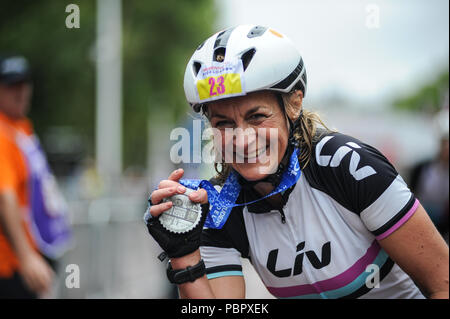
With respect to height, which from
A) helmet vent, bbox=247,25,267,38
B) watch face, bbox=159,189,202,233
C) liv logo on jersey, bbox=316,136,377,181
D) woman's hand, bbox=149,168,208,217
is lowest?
watch face, bbox=159,189,202,233

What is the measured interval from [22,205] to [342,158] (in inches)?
118

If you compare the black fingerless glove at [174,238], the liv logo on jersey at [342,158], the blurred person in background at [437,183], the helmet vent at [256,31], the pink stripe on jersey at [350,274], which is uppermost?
the helmet vent at [256,31]

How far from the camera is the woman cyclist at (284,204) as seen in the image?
2.03 meters

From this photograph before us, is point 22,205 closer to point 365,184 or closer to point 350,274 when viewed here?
point 350,274

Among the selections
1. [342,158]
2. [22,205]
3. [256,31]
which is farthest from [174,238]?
[22,205]

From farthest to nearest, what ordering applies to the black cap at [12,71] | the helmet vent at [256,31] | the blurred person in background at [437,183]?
the blurred person in background at [437,183] < the black cap at [12,71] < the helmet vent at [256,31]

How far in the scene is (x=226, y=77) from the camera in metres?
2.19

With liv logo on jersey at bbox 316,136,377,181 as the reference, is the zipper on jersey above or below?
below

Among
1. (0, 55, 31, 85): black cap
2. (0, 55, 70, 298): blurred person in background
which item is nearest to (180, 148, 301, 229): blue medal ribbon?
(0, 55, 70, 298): blurred person in background

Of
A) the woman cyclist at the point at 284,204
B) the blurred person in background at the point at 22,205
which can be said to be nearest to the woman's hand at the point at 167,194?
the woman cyclist at the point at 284,204

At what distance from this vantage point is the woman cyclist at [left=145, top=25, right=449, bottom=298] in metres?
2.03

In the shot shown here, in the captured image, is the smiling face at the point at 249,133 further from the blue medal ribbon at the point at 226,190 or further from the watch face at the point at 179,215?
the watch face at the point at 179,215

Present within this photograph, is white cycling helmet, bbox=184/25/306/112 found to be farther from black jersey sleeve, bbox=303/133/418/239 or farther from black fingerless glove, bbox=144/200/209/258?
black fingerless glove, bbox=144/200/209/258

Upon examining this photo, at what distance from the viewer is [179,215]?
2.08m
